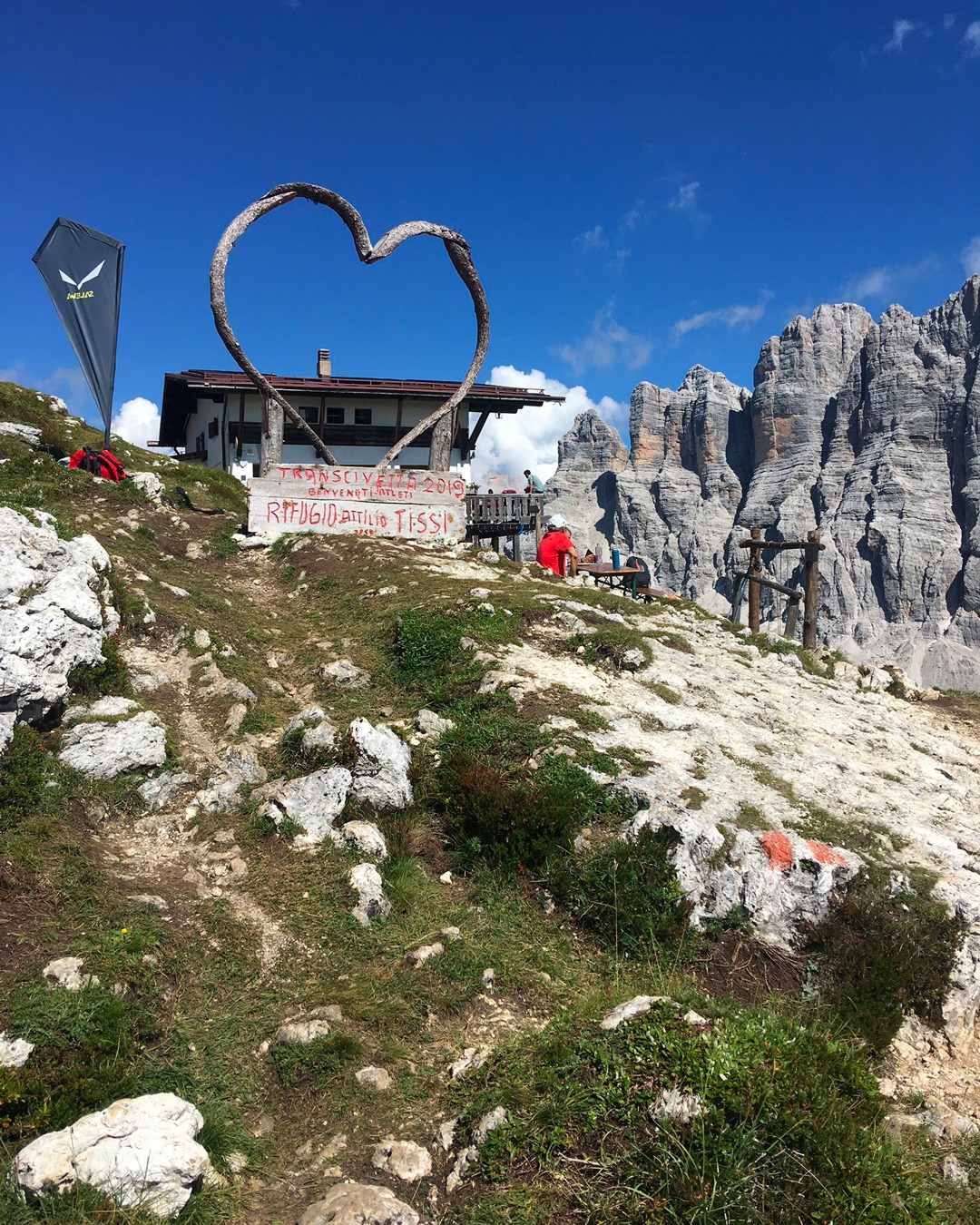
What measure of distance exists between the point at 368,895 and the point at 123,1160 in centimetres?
332

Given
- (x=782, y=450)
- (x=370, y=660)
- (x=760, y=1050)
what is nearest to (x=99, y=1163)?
(x=760, y=1050)

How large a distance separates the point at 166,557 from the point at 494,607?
750 centimetres

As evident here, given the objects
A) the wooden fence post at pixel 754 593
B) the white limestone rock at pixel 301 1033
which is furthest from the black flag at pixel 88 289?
the wooden fence post at pixel 754 593

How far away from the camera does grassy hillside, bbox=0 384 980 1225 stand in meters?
5.07

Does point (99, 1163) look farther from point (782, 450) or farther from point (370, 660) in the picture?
point (782, 450)

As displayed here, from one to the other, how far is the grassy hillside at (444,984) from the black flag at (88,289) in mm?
10706

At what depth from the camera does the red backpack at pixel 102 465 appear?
69.7 ft

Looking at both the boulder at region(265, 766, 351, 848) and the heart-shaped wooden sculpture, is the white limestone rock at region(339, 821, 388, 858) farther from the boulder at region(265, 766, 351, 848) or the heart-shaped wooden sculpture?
the heart-shaped wooden sculpture

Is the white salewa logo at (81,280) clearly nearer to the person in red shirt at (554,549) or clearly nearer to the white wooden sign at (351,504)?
the white wooden sign at (351,504)

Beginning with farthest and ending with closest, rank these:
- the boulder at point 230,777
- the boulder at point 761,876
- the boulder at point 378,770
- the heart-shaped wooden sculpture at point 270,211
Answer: the heart-shaped wooden sculpture at point 270,211, the boulder at point 378,770, the boulder at point 230,777, the boulder at point 761,876

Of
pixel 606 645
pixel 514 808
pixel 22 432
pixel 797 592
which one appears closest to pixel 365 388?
pixel 22 432

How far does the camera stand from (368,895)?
7.91 m

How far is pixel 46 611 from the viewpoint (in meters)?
9.53

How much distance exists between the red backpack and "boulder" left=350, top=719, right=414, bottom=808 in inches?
581
